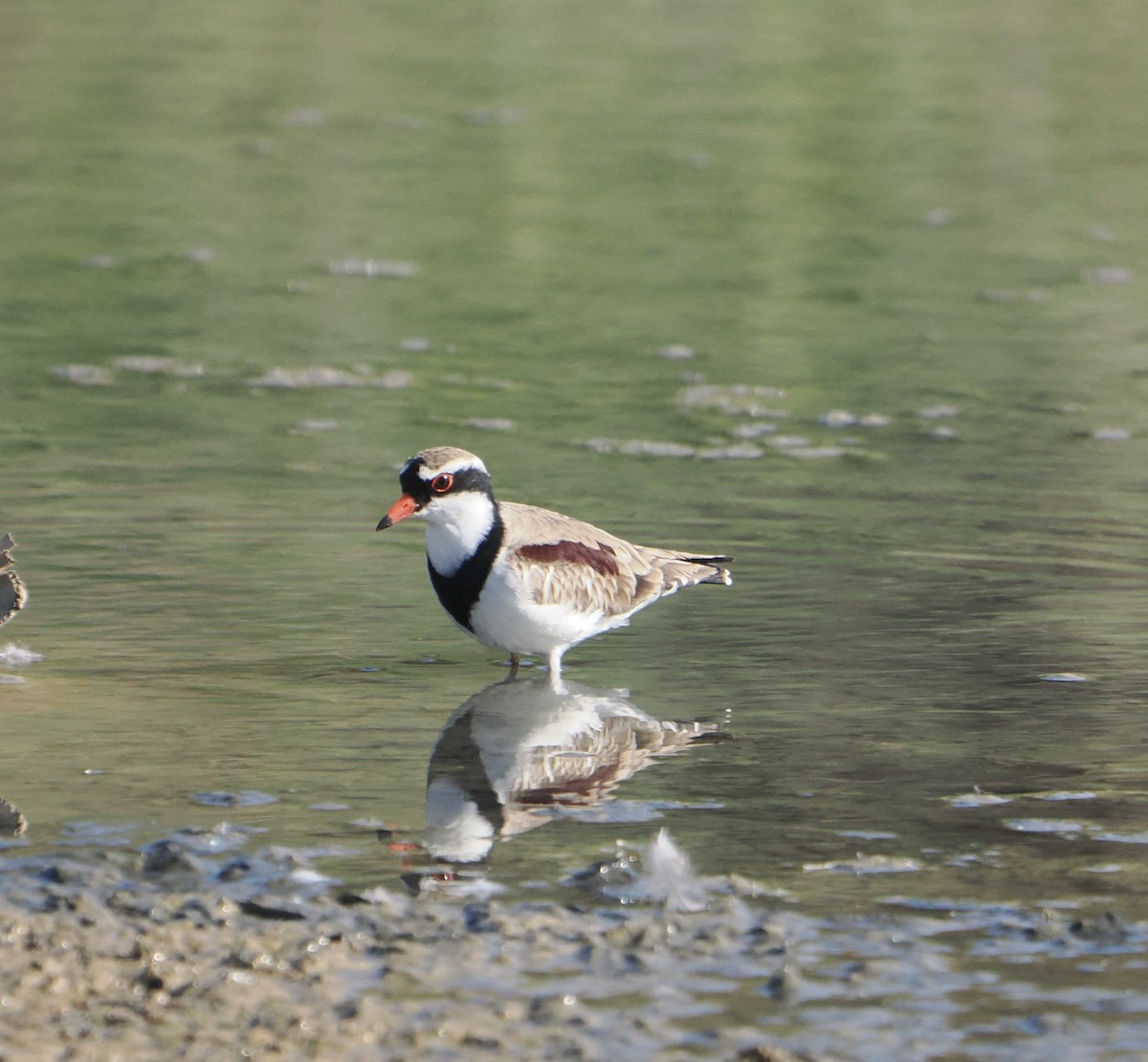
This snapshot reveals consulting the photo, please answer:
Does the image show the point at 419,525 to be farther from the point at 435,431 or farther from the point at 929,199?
the point at 929,199

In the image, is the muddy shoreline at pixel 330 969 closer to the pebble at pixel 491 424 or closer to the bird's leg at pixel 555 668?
the bird's leg at pixel 555 668

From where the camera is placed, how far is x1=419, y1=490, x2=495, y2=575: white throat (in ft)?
29.8

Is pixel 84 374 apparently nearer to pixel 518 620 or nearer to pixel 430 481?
pixel 430 481

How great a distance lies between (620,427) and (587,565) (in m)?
4.94

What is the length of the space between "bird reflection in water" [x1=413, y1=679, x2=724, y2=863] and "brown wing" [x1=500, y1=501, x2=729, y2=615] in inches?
17.2

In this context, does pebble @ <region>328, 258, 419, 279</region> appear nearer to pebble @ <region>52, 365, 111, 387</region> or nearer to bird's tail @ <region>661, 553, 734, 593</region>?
Answer: pebble @ <region>52, 365, 111, 387</region>

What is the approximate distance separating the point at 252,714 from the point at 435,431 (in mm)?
5564

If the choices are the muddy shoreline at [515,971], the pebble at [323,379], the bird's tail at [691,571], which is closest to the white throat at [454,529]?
the bird's tail at [691,571]

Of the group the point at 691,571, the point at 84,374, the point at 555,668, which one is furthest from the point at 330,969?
the point at 84,374

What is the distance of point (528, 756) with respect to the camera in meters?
8.19

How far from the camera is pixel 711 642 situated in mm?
9930

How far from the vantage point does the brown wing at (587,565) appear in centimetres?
912

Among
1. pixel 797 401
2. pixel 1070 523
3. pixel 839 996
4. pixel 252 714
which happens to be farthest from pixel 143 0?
pixel 839 996

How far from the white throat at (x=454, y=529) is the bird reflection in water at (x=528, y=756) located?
1.94 ft
